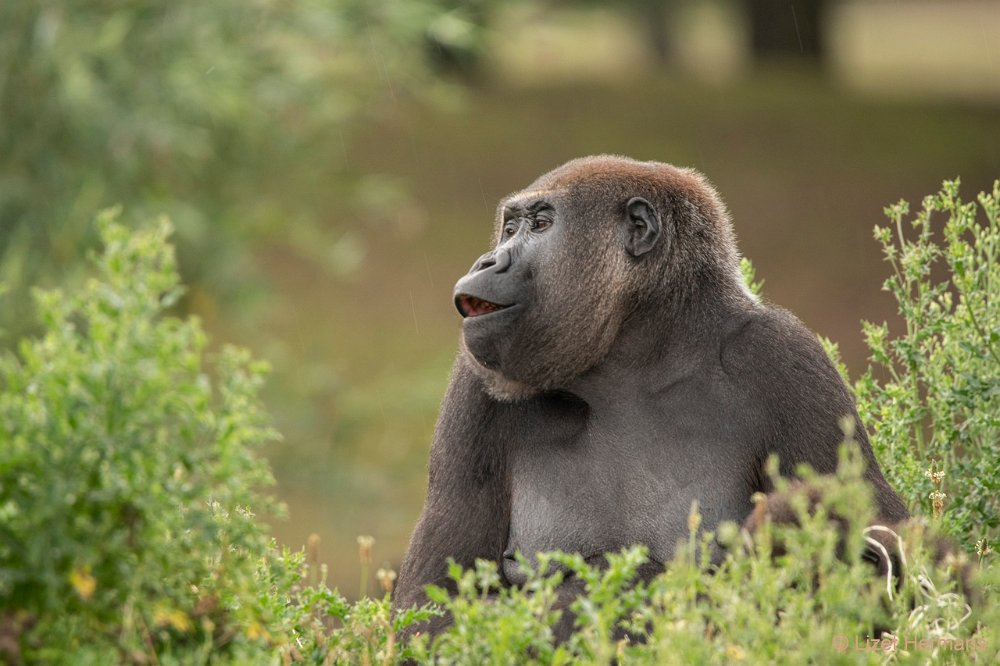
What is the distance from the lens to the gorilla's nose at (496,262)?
369 centimetres

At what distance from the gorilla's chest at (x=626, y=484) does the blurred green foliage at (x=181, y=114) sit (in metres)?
8.27

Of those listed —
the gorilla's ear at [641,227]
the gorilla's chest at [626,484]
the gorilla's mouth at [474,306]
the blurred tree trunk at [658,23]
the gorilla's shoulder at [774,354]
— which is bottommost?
→ the gorilla's chest at [626,484]

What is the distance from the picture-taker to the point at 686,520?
3.56m

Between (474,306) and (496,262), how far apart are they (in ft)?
0.42

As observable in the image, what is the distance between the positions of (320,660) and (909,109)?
2072cm

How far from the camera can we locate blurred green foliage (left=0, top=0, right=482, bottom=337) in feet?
39.8

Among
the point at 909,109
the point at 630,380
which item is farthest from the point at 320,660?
→ the point at 909,109

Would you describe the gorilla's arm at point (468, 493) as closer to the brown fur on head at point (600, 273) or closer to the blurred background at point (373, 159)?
the brown fur on head at point (600, 273)

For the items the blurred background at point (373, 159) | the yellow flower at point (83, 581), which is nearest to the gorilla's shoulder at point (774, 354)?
the yellow flower at point (83, 581)

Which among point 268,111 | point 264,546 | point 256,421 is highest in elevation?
point 268,111

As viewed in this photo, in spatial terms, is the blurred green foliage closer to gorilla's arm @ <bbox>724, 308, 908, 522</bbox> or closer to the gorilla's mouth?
the gorilla's mouth

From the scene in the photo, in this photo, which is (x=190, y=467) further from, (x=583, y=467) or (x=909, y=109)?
(x=909, y=109)

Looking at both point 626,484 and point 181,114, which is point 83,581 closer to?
point 626,484

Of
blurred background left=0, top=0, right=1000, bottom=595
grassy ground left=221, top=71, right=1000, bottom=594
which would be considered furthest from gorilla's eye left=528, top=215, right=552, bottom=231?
grassy ground left=221, top=71, right=1000, bottom=594
